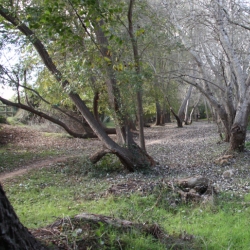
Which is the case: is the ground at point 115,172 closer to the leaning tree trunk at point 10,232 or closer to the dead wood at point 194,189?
the dead wood at point 194,189

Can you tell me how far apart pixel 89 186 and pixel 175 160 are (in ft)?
16.9

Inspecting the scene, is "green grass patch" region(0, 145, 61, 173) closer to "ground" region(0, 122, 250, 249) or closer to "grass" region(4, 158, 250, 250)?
"ground" region(0, 122, 250, 249)

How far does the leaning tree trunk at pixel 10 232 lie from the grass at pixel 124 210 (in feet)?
2.67

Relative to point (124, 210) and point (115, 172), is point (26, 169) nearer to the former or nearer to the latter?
point (115, 172)

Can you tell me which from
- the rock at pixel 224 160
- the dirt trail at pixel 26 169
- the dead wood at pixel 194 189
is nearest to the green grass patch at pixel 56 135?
the dirt trail at pixel 26 169

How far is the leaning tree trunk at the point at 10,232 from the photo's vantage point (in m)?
2.35

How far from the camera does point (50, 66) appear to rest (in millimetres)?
10758

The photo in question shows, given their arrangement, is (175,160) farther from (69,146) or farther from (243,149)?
(69,146)

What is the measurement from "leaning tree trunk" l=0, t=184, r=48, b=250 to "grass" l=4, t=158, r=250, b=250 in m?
0.81

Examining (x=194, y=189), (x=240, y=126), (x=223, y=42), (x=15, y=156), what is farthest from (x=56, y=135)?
(x=194, y=189)

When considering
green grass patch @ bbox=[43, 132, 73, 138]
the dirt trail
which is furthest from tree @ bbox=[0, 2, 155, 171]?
green grass patch @ bbox=[43, 132, 73, 138]

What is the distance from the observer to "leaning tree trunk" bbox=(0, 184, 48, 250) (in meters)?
2.35

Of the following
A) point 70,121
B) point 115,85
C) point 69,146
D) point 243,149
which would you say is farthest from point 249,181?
point 70,121

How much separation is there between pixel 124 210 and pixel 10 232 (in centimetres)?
394
